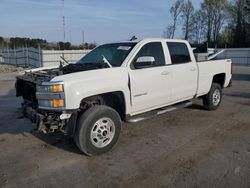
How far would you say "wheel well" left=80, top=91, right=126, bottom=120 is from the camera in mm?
5184

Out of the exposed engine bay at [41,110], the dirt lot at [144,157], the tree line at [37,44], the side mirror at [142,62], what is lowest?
the dirt lot at [144,157]

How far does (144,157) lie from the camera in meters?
4.89

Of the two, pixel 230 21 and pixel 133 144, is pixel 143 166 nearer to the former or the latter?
pixel 133 144

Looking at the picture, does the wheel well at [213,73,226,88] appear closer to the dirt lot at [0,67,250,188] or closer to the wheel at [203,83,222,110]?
the wheel at [203,83,222,110]

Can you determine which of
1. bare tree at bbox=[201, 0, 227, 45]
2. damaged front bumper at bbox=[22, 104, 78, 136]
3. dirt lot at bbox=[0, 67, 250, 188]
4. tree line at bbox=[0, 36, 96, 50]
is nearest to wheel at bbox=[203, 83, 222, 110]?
dirt lot at bbox=[0, 67, 250, 188]

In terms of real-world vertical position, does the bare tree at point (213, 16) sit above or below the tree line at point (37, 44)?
above

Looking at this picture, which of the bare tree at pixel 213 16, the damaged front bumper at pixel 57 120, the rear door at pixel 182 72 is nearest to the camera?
the damaged front bumper at pixel 57 120

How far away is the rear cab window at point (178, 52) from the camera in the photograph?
6642 mm

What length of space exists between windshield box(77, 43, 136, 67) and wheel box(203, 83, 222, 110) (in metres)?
2.99

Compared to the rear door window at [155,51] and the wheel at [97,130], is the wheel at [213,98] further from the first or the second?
the wheel at [97,130]

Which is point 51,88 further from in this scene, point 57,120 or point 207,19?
point 207,19

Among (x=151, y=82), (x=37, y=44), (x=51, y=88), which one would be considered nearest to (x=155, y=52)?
(x=151, y=82)

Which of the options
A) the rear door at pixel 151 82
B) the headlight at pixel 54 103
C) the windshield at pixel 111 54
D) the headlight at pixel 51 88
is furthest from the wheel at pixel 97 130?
the windshield at pixel 111 54

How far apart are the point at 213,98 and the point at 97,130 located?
166 inches
